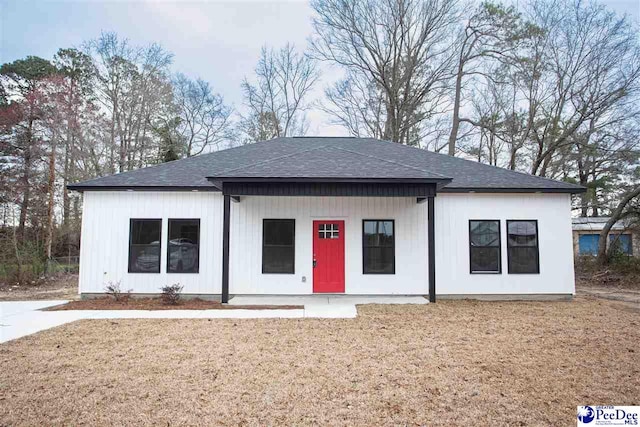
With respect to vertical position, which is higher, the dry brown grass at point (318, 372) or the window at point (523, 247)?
the window at point (523, 247)

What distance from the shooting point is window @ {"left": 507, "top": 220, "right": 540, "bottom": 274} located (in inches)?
396

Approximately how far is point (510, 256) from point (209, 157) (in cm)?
998

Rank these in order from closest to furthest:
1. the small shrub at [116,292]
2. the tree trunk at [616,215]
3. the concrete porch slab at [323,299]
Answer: the concrete porch slab at [323,299] < the small shrub at [116,292] < the tree trunk at [616,215]

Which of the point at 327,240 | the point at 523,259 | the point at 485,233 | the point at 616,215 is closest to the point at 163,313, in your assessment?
the point at 327,240

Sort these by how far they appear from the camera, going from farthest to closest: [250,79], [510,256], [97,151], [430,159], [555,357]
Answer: [250,79], [97,151], [430,159], [510,256], [555,357]

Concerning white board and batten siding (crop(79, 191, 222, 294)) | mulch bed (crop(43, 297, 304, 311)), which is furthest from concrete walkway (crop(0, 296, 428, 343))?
white board and batten siding (crop(79, 191, 222, 294))

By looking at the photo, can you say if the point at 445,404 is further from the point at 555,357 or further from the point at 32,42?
the point at 32,42

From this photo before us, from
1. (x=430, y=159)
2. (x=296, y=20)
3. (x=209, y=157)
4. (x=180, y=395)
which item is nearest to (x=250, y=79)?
(x=296, y=20)

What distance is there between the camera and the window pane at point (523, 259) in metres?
10.1

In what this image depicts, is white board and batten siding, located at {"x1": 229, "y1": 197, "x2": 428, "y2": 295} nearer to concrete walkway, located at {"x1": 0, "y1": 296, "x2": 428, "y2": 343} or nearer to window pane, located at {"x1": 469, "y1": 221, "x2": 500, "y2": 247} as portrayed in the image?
concrete walkway, located at {"x1": 0, "y1": 296, "x2": 428, "y2": 343}

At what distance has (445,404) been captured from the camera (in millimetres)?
3695

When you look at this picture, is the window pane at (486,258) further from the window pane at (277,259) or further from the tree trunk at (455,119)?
the tree trunk at (455,119)

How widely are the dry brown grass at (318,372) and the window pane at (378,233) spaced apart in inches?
125

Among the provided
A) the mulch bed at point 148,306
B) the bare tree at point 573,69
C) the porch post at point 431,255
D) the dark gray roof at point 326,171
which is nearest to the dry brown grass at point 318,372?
the mulch bed at point 148,306
